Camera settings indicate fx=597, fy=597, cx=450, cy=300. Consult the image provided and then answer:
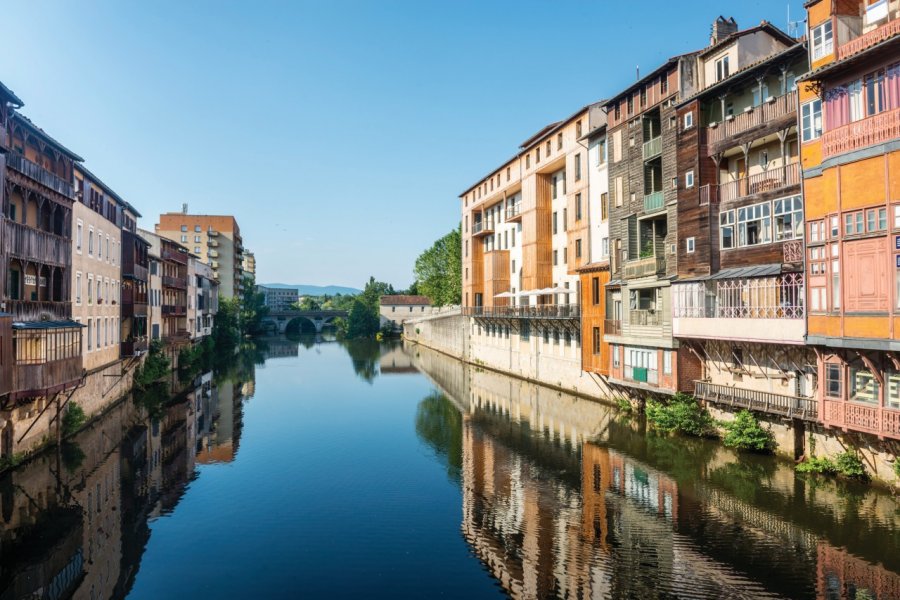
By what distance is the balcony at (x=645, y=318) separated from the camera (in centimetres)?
3281

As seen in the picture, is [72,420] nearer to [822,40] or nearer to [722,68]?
[822,40]

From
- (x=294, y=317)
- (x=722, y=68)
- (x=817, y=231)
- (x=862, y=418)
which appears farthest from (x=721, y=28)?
(x=294, y=317)

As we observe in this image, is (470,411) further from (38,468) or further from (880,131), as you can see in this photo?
(880,131)

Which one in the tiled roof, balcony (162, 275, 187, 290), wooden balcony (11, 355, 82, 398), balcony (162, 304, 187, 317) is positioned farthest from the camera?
the tiled roof

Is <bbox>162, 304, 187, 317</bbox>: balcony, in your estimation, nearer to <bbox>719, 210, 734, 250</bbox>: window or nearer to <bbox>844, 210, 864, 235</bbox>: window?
<bbox>719, 210, 734, 250</bbox>: window

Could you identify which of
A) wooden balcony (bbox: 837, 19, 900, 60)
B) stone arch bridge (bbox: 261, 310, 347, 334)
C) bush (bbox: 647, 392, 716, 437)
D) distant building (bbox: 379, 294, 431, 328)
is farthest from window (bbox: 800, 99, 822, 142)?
stone arch bridge (bbox: 261, 310, 347, 334)

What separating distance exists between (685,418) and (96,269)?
35.4 m

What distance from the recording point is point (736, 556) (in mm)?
16922

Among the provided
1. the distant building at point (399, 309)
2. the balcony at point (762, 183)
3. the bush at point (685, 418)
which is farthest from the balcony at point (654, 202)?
the distant building at point (399, 309)

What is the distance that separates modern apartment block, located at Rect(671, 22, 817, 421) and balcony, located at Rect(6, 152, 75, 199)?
101ft

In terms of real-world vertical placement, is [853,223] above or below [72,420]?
above

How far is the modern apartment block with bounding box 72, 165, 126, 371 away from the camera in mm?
33844

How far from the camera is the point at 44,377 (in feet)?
80.9

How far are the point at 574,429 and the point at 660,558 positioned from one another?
16.7 metres
